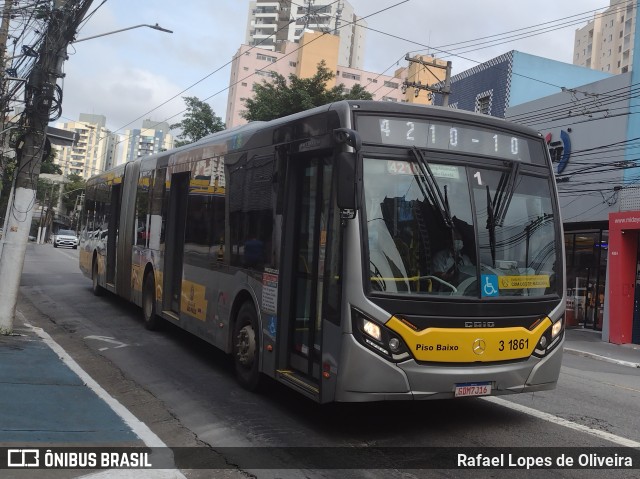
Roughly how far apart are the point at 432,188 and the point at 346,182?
0.91 m

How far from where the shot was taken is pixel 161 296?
34.2 feet

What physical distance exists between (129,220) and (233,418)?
7684 millimetres

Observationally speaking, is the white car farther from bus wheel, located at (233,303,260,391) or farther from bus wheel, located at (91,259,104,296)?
bus wheel, located at (233,303,260,391)

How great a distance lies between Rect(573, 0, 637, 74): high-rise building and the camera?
90.0 metres

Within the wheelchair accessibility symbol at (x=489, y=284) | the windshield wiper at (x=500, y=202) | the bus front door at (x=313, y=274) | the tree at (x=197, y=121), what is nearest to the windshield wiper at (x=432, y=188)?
the windshield wiper at (x=500, y=202)

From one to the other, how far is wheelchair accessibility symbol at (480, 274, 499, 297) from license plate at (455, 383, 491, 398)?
814mm

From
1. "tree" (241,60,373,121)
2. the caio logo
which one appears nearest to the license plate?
the caio logo

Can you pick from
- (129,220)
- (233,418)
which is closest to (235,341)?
(233,418)

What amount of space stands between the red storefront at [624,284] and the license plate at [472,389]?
1415 cm

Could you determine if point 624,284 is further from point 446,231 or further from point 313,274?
point 313,274

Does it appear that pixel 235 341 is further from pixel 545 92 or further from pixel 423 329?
pixel 545 92

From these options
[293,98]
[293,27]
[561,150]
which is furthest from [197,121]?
[293,27]

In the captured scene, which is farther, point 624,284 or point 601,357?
point 624,284

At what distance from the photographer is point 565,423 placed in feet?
21.0
